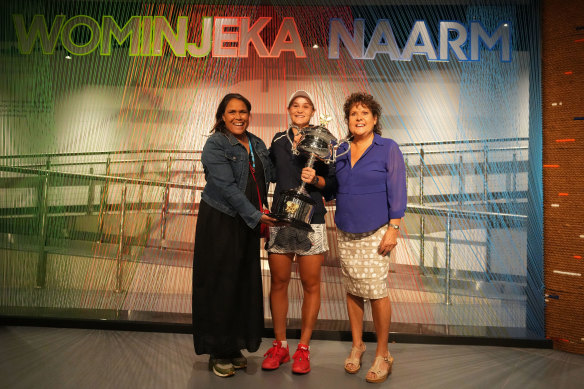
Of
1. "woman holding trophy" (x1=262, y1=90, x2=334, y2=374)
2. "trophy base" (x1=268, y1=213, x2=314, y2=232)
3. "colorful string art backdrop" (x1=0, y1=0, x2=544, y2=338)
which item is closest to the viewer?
"trophy base" (x1=268, y1=213, x2=314, y2=232)

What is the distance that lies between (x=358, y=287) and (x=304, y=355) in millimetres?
506

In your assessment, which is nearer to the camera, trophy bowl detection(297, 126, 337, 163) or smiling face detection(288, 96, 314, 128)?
trophy bowl detection(297, 126, 337, 163)

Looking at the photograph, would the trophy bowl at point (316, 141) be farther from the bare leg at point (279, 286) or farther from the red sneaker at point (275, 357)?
the red sneaker at point (275, 357)

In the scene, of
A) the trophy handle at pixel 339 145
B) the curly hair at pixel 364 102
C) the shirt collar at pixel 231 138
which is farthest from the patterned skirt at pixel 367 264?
the shirt collar at pixel 231 138

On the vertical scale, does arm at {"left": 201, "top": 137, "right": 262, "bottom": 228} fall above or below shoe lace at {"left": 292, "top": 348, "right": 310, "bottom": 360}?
above

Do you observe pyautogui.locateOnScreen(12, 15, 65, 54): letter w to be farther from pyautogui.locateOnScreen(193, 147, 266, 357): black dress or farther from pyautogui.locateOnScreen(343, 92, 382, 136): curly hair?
pyautogui.locateOnScreen(343, 92, 382, 136): curly hair

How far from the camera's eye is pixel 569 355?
2.97 m

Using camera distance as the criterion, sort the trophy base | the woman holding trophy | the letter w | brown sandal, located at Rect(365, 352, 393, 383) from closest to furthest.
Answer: the trophy base
brown sandal, located at Rect(365, 352, 393, 383)
the woman holding trophy
the letter w

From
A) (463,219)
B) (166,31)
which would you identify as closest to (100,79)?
(166,31)

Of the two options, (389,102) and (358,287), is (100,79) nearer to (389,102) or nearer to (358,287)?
(389,102)

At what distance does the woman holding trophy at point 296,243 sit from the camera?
250 cm

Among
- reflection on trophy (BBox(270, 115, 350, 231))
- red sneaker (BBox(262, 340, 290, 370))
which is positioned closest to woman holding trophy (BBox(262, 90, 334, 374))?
red sneaker (BBox(262, 340, 290, 370))

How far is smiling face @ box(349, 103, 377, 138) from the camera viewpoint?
2.47 metres

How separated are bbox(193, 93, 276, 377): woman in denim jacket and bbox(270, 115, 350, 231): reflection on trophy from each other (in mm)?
115
